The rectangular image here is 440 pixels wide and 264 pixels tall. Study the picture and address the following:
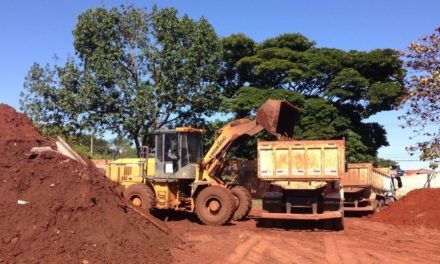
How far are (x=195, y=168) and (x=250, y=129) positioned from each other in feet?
7.19

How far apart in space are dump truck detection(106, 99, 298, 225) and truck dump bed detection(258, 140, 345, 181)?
4.02 feet

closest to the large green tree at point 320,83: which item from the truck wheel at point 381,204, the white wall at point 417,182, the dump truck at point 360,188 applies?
the truck wheel at point 381,204

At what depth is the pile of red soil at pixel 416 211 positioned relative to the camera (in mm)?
20344

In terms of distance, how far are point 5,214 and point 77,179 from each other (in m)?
1.91

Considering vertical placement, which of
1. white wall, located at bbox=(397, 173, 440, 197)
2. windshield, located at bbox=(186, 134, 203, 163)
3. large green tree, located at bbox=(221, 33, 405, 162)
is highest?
large green tree, located at bbox=(221, 33, 405, 162)

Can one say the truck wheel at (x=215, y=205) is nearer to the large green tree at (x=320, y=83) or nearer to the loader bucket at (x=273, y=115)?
the loader bucket at (x=273, y=115)

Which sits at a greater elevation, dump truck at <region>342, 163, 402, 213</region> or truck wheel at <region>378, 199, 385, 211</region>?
dump truck at <region>342, 163, 402, 213</region>

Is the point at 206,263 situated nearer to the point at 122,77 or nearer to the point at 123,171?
the point at 123,171

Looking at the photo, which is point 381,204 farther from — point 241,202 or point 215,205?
point 215,205

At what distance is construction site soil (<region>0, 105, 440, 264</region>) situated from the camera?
822 cm

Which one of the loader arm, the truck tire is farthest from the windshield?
the truck tire

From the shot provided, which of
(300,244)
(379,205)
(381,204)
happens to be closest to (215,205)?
(300,244)

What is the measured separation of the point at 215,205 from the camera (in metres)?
16.5

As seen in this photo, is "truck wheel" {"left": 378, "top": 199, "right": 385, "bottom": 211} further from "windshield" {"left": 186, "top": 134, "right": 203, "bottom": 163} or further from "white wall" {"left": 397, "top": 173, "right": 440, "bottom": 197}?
"white wall" {"left": 397, "top": 173, "right": 440, "bottom": 197}
